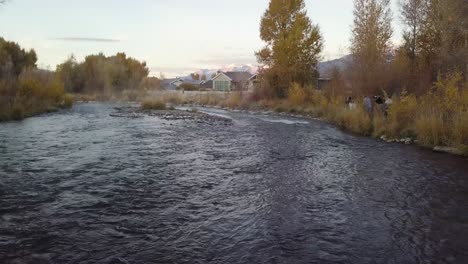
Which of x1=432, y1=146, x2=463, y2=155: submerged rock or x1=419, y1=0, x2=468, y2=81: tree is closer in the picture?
x1=432, y1=146, x2=463, y2=155: submerged rock

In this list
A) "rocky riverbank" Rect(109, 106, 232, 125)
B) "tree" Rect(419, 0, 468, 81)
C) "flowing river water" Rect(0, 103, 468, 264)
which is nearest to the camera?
"flowing river water" Rect(0, 103, 468, 264)

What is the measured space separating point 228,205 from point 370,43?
2176 cm

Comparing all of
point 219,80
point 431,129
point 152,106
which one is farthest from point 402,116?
point 219,80

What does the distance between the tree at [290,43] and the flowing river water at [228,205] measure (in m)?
23.9

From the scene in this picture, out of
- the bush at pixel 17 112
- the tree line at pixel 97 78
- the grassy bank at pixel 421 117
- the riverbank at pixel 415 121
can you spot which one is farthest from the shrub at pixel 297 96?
the tree line at pixel 97 78

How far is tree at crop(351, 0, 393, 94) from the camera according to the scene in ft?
77.5

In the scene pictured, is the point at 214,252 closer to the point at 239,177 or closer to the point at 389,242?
the point at 389,242

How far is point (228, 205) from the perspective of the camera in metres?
7.00

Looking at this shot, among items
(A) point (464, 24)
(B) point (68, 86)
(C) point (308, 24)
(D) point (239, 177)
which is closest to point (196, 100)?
(C) point (308, 24)

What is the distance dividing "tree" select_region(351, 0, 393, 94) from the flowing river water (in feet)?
38.2

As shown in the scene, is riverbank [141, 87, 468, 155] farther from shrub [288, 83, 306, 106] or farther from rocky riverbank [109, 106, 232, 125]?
rocky riverbank [109, 106, 232, 125]

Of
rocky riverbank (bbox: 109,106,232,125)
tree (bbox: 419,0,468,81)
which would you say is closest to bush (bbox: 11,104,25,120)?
rocky riverbank (bbox: 109,106,232,125)

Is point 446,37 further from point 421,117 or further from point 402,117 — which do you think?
point 421,117

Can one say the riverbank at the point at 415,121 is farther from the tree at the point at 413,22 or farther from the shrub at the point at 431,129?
the tree at the point at 413,22
